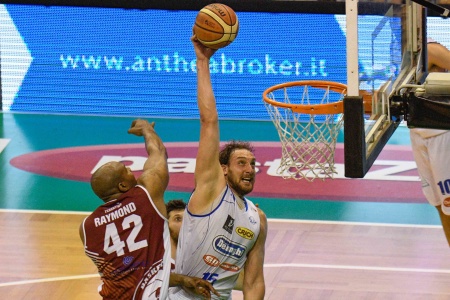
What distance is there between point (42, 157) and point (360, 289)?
487cm

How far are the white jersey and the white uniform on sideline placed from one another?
8.12 feet

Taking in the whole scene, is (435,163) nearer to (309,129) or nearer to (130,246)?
(309,129)

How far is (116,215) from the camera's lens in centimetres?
582

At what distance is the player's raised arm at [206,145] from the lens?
5.49 meters

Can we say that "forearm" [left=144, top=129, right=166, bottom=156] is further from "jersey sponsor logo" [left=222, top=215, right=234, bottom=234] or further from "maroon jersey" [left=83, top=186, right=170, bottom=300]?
"jersey sponsor logo" [left=222, top=215, right=234, bottom=234]

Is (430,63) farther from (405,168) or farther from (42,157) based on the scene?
(42,157)

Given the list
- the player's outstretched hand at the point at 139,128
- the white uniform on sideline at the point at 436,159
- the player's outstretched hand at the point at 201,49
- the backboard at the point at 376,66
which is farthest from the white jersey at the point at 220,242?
the white uniform on sideline at the point at 436,159

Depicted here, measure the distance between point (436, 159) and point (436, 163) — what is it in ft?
0.10

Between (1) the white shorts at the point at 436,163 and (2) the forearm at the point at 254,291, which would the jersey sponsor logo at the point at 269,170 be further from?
(2) the forearm at the point at 254,291

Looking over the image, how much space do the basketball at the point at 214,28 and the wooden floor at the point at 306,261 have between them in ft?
9.88

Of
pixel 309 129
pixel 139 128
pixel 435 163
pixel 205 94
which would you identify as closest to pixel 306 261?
pixel 435 163

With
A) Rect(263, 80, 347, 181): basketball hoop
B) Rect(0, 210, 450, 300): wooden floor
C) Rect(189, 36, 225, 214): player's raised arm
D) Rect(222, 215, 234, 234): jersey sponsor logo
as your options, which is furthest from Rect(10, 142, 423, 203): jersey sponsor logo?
Rect(189, 36, 225, 214): player's raised arm

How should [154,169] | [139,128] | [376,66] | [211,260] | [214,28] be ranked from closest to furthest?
[214,28], [211,260], [154,169], [376,66], [139,128]

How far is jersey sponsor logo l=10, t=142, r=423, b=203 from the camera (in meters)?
10.6
